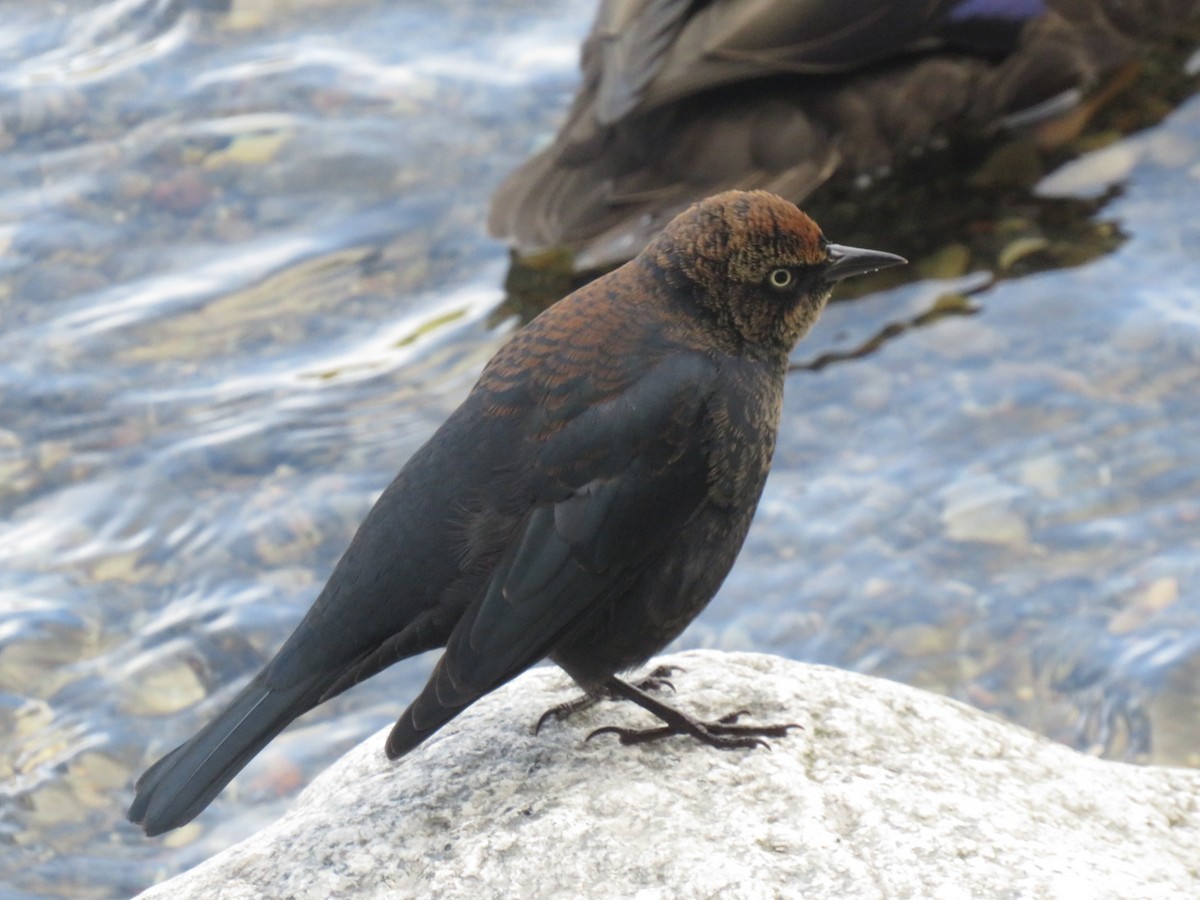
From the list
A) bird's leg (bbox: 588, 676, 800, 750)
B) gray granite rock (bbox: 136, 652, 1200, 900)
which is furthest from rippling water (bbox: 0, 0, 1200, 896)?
bird's leg (bbox: 588, 676, 800, 750)

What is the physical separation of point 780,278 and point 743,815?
50.6 inches

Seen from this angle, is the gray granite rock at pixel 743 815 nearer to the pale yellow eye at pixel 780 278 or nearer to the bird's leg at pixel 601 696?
the bird's leg at pixel 601 696

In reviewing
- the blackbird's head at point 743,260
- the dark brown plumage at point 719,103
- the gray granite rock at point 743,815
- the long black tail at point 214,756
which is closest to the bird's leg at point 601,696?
the gray granite rock at point 743,815

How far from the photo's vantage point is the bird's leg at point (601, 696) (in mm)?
3832

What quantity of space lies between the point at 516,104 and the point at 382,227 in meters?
1.19

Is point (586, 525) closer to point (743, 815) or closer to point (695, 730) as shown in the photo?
point (695, 730)

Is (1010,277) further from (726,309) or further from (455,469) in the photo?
(455,469)

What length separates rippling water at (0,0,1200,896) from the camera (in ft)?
18.1

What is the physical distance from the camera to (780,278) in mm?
3904

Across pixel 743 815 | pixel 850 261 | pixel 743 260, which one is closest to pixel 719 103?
pixel 850 261

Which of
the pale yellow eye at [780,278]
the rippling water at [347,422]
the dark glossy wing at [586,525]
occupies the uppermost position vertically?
the pale yellow eye at [780,278]

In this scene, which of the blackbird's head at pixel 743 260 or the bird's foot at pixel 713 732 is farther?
the blackbird's head at pixel 743 260

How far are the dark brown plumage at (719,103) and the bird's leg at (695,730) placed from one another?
3406 mm

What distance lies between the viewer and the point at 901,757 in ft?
11.9
